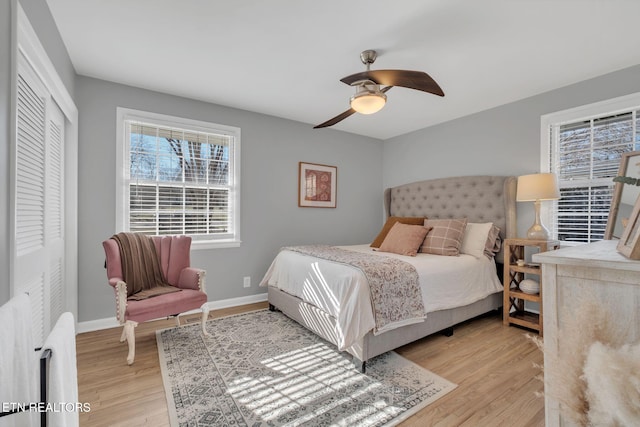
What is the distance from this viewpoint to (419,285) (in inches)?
95.0

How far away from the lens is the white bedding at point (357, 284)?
208 centimetres

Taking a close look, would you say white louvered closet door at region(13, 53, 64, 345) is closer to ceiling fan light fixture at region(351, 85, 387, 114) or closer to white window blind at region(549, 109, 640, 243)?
ceiling fan light fixture at region(351, 85, 387, 114)

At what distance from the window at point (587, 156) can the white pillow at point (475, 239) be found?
67 cm

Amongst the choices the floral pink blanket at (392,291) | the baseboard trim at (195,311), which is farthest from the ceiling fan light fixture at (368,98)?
the baseboard trim at (195,311)

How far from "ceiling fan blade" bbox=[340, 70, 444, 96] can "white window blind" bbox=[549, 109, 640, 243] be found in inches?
76.6

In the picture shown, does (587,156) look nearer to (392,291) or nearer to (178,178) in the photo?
(392,291)

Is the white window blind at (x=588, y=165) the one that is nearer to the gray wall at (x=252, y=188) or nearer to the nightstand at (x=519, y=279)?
the nightstand at (x=519, y=279)

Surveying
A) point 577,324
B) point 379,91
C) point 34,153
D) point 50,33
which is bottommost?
point 577,324

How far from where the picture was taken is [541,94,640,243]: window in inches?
103

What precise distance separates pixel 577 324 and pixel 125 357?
288cm

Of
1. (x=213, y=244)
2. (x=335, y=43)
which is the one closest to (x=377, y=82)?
(x=335, y=43)

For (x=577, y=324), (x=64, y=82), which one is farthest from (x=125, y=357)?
(x=577, y=324)

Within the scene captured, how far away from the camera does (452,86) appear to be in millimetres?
2957

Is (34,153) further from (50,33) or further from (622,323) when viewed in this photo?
(622,323)
